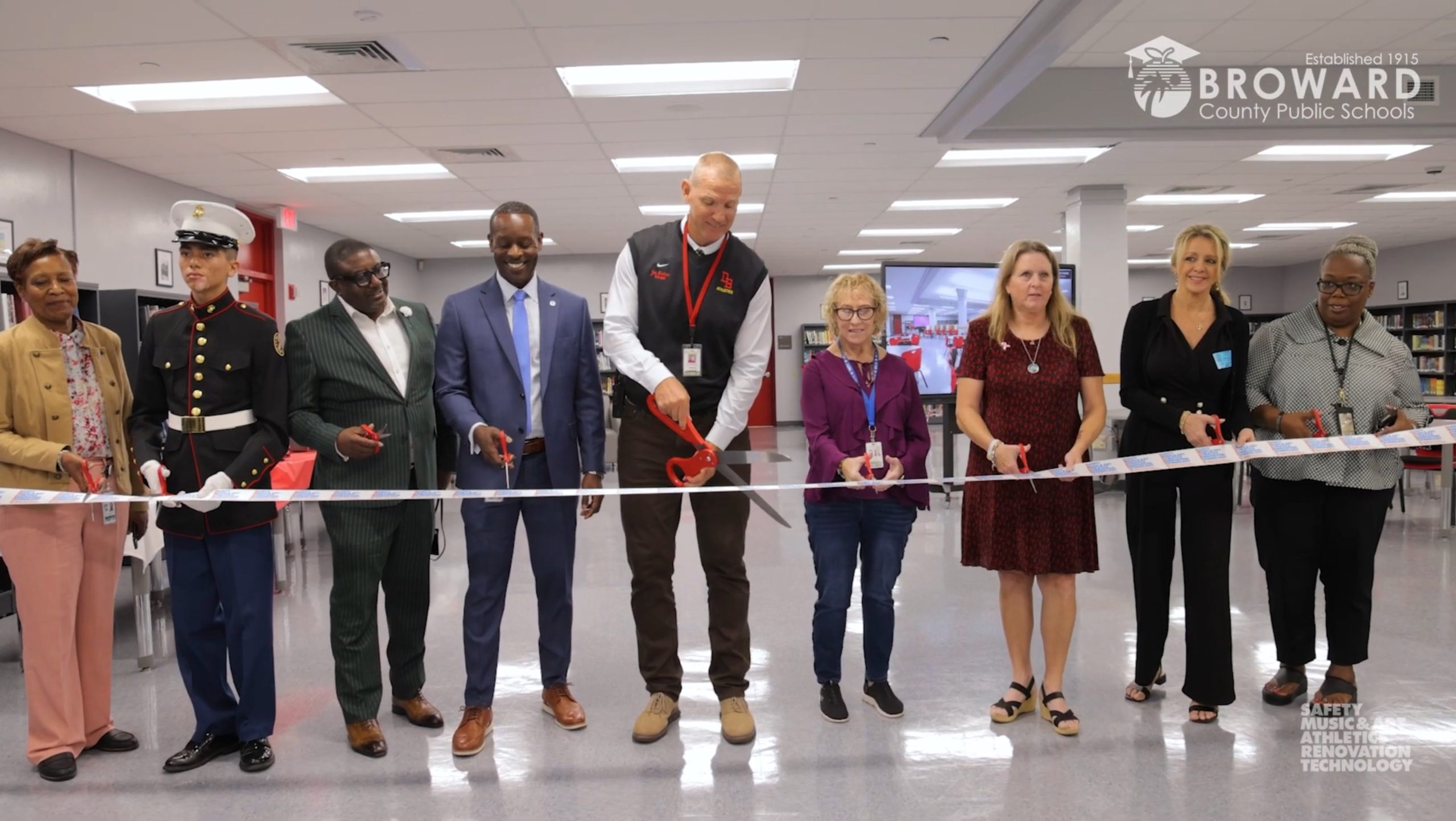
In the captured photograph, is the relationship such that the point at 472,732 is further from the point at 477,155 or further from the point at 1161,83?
the point at 1161,83

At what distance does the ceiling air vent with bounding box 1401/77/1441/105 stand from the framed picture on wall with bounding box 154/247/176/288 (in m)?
10.5

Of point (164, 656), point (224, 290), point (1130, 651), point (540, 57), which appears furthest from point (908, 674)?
point (540, 57)

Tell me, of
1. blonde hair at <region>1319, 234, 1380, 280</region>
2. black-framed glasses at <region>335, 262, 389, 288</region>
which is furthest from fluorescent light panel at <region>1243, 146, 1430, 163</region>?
black-framed glasses at <region>335, 262, 389, 288</region>

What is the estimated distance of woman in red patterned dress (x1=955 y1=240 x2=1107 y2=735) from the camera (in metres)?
2.91

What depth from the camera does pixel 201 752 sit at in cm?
281

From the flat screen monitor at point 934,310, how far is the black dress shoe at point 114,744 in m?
6.21

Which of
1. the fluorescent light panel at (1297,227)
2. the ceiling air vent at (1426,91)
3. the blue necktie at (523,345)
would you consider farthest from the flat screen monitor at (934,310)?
the fluorescent light panel at (1297,227)

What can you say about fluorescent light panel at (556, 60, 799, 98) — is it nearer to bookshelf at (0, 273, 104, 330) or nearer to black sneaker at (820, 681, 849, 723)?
bookshelf at (0, 273, 104, 330)

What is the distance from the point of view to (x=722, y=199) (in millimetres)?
2764

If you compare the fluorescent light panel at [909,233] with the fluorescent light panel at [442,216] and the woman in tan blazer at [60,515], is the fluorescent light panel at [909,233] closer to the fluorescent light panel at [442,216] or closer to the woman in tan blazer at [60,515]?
the fluorescent light panel at [442,216]

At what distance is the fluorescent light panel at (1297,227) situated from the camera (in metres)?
13.2

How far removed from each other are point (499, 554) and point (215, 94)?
5099mm

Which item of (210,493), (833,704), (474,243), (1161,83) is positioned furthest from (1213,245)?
(474,243)

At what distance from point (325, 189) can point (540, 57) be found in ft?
15.7
